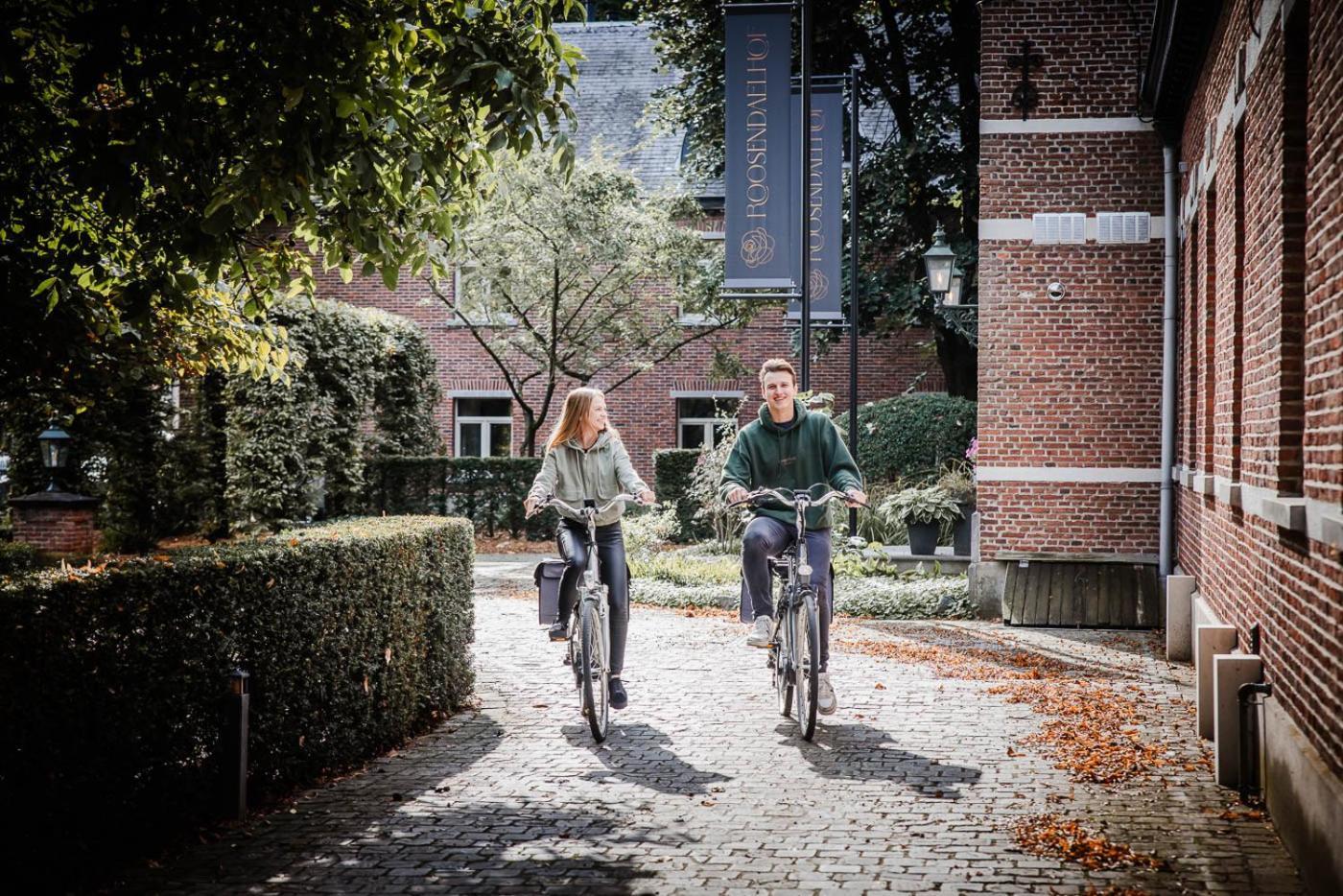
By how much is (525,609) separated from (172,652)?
358 inches

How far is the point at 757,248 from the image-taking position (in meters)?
15.9

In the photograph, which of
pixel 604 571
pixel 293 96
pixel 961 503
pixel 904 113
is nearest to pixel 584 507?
pixel 604 571

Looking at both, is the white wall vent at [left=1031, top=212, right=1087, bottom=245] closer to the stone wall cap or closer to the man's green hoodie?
the man's green hoodie

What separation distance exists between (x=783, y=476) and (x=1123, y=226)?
6.36m

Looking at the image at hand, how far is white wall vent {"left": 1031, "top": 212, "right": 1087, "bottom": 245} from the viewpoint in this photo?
42.4 ft

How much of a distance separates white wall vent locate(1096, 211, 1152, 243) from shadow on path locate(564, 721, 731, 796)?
734 cm

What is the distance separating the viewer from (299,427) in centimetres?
1670

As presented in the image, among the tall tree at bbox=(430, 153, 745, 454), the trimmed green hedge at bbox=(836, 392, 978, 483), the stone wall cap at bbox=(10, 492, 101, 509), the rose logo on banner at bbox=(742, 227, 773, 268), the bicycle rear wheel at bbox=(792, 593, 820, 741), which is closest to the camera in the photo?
the bicycle rear wheel at bbox=(792, 593, 820, 741)

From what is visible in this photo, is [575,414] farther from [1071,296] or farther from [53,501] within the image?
[53,501]

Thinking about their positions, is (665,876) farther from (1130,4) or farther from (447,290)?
(447,290)

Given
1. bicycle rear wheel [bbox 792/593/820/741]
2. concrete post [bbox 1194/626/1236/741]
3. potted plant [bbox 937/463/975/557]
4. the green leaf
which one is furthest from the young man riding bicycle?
potted plant [bbox 937/463/975/557]

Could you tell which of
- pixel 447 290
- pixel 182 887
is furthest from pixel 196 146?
pixel 447 290

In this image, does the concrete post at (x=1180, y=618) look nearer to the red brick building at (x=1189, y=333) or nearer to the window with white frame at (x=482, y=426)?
the red brick building at (x=1189, y=333)

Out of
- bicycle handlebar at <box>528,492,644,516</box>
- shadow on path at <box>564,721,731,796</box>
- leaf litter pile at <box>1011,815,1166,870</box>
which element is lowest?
shadow on path at <box>564,721,731,796</box>
